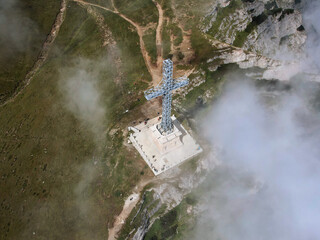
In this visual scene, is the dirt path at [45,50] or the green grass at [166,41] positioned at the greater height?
the dirt path at [45,50]

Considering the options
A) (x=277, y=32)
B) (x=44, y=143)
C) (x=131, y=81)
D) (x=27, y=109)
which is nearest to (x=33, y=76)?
(x=27, y=109)

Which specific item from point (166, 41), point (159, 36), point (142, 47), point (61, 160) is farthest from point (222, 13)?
point (61, 160)

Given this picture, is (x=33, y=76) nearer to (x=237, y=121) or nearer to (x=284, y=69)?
(x=237, y=121)

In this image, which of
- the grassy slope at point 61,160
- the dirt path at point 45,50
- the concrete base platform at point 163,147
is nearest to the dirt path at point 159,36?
the grassy slope at point 61,160

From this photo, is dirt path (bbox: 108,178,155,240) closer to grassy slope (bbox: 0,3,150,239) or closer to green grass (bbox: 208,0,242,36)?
grassy slope (bbox: 0,3,150,239)

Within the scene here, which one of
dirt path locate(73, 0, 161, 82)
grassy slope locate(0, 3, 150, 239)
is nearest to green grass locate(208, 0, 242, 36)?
dirt path locate(73, 0, 161, 82)

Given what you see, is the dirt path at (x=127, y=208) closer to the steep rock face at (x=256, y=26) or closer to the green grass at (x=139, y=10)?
the steep rock face at (x=256, y=26)
